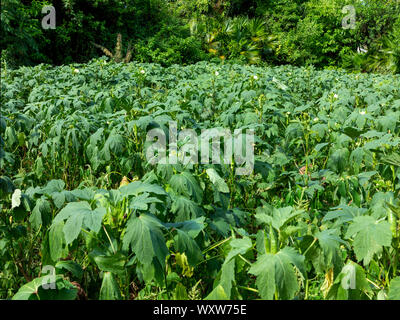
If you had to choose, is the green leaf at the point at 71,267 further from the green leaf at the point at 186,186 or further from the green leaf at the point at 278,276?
the green leaf at the point at 278,276

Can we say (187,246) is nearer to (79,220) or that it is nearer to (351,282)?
(79,220)

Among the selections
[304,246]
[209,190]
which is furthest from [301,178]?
[304,246]

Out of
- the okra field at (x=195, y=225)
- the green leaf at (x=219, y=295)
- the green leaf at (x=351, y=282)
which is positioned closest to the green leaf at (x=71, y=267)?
the okra field at (x=195, y=225)

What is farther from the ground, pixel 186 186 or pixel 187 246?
pixel 186 186

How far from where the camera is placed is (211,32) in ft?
65.0

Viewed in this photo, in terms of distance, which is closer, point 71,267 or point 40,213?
point 71,267

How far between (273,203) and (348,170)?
61 centimetres

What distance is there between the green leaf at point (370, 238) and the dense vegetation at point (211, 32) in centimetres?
1353

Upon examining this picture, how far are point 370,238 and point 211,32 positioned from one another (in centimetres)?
1972
